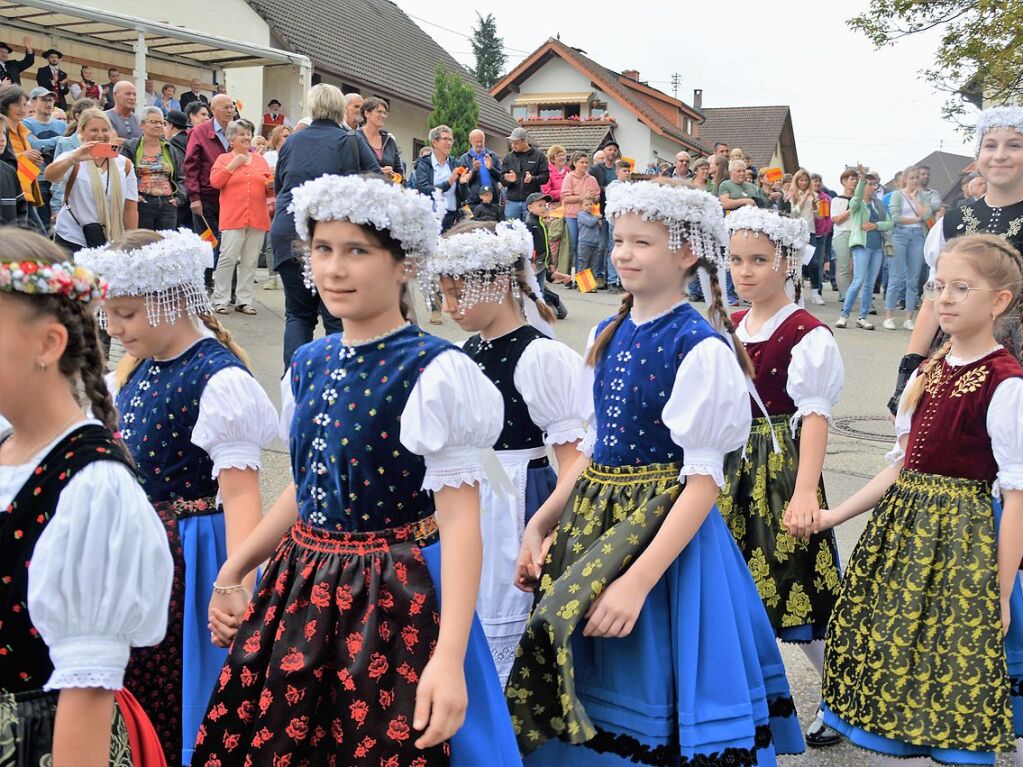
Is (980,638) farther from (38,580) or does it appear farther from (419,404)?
(38,580)

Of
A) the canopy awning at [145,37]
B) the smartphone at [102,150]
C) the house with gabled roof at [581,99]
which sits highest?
the house with gabled roof at [581,99]

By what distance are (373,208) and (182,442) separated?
108 centimetres

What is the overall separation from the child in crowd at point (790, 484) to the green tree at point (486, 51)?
2826 inches

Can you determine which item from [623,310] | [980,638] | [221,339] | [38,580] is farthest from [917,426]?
[38,580]

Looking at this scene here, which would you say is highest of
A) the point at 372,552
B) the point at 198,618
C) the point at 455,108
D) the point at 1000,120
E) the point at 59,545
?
the point at 455,108

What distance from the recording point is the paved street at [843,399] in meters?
4.16

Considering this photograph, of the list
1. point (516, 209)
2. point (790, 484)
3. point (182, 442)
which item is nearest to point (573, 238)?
point (516, 209)

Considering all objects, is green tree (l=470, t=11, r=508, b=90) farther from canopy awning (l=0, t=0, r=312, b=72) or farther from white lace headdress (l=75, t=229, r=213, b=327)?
white lace headdress (l=75, t=229, r=213, b=327)

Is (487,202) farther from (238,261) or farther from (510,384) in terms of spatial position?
(510,384)

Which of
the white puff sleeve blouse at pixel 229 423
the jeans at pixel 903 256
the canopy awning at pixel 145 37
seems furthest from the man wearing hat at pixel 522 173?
the white puff sleeve blouse at pixel 229 423

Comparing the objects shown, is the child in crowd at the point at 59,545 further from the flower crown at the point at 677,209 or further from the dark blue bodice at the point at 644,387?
the flower crown at the point at 677,209

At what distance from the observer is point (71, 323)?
1.88m

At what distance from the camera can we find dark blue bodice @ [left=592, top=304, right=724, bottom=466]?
298 centimetres

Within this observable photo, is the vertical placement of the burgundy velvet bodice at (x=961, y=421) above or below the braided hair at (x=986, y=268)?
below
